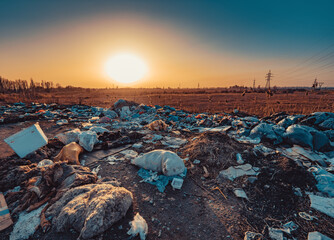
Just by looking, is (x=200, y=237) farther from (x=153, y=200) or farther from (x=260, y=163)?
(x=260, y=163)

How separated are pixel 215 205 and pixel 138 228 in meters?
1.24

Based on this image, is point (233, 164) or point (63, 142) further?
point (63, 142)

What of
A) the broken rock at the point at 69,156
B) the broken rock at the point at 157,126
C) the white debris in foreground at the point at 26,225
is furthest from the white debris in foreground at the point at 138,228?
the broken rock at the point at 157,126

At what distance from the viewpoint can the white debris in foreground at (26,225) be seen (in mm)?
1810

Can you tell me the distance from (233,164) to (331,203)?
4.95 feet

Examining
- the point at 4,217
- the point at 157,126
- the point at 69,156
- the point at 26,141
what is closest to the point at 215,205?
the point at 4,217

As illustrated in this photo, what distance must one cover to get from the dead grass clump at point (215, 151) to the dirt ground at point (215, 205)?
0.10ft

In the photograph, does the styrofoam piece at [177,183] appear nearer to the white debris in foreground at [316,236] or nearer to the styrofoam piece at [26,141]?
the white debris in foreground at [316,236]

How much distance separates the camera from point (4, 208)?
2104mm

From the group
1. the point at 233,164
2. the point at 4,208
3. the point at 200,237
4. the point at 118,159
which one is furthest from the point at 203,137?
the point at 4,208

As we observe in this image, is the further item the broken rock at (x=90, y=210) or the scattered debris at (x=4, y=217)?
the scattered debris at (x=4, y=217)

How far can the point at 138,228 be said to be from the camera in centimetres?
186

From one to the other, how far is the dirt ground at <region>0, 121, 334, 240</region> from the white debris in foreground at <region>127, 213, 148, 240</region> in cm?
8

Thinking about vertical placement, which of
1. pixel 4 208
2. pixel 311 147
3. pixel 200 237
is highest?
pixel 311 147
